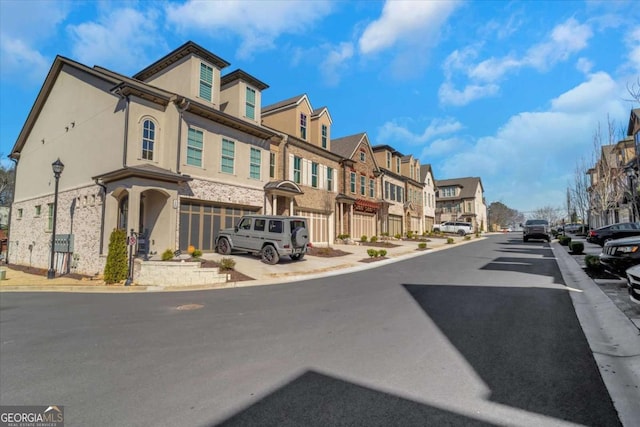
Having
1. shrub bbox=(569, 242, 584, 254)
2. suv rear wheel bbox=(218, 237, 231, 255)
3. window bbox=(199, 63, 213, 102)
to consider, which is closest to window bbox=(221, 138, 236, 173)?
window bbox=(199, 63, 213, 102)

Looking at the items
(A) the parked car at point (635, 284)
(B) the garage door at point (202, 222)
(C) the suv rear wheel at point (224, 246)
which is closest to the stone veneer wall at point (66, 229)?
(B) the garage door at point (202, 222)

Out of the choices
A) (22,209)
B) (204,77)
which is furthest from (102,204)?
(22,209)

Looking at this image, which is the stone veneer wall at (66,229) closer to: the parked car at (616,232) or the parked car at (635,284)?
the parked car at (635,284)

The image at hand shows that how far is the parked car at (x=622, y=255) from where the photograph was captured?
799cm

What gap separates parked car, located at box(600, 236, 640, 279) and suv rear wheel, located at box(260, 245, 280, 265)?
11.4 metres

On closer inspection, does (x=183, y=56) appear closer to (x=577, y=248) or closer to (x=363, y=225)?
(x=363, y=225)

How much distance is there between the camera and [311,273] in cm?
1411

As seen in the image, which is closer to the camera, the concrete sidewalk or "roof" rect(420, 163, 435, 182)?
the concrete sidewalk

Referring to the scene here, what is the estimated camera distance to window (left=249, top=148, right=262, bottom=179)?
19.5 metres

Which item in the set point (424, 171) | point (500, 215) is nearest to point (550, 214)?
point (500, 215)

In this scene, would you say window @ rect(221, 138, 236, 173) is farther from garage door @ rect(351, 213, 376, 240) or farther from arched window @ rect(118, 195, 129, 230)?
garage door @ rect(351, 213, 376, 240)

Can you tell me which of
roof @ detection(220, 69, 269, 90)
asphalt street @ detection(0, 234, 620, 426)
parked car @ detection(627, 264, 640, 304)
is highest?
roof @ detection(220, 69, 269, 90)

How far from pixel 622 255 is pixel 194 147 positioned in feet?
54.5

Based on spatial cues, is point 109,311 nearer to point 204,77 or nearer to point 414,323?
point 414,323
